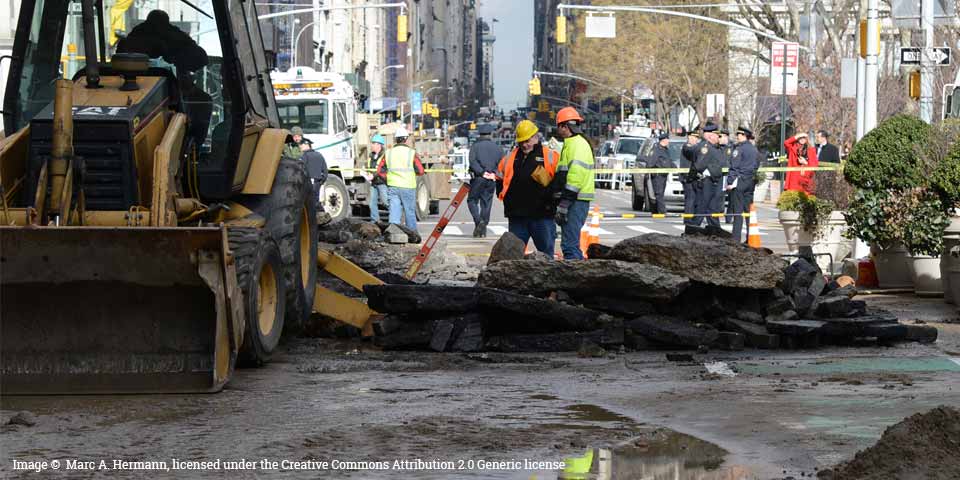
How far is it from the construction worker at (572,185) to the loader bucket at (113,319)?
274 inches

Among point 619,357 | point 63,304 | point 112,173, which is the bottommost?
point 619,357

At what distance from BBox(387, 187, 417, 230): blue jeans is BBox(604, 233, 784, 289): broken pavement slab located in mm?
12640

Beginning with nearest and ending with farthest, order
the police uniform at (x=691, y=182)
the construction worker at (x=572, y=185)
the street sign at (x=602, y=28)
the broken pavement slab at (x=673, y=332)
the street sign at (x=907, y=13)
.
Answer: the broken pavement slab at (x=673, y=332)
the construction worker at (x=572, y=185)
the police uniform at (x=691, y=182)
the street sign at (x=907, y=13)
the street sign at (x=602, y=28)

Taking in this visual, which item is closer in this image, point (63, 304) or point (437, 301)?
point (63, 304)

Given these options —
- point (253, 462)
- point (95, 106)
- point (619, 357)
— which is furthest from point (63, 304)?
point (619, 357)

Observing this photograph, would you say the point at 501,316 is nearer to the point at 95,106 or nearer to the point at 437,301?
the point at 437,301

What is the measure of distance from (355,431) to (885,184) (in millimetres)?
9599

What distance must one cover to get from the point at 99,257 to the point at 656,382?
3.47m

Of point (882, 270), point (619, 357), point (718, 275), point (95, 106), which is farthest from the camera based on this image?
point (882, 270)

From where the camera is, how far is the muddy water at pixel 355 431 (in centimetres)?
679

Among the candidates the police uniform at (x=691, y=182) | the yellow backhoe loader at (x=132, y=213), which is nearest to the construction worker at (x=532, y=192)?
the yellow backhoe loader at (x=132, y=213)

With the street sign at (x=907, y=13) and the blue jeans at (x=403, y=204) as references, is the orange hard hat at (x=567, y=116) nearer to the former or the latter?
the blue jeans at (x=403, y=204)

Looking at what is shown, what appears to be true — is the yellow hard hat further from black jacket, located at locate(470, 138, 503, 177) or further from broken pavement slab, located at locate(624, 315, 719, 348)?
black jacket, located at locate(470, 138, 503, 177)

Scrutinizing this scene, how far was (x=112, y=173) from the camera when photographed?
894 cm
